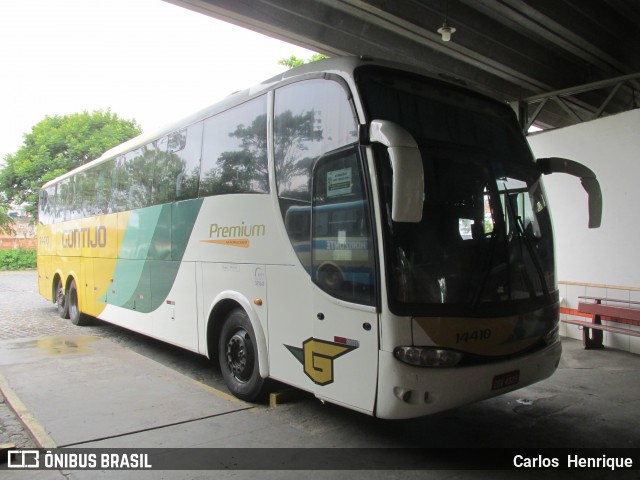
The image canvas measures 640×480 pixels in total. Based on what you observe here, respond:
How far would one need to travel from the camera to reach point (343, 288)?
3797 mm

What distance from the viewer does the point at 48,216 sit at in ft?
41.0

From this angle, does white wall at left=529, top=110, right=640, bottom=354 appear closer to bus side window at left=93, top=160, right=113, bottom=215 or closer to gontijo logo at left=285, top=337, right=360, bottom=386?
gontijo logo at left=285, top=337, right=360, bottom=386

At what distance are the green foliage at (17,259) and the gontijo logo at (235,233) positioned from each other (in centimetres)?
3575

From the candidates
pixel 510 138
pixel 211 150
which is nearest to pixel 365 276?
pixel 510 138

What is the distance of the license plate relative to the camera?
3.74 metres

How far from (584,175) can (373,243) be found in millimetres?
2764

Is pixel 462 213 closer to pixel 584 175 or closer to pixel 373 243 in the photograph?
pixel 373 243

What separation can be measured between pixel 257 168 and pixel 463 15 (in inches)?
221

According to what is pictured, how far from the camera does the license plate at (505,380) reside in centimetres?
374

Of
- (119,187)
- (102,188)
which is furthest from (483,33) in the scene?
(102,188)

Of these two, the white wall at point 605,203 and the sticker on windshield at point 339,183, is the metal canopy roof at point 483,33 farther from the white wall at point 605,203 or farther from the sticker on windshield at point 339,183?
the sticker on windshield at point 339,183

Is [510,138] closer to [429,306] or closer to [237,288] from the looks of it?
[429,306]

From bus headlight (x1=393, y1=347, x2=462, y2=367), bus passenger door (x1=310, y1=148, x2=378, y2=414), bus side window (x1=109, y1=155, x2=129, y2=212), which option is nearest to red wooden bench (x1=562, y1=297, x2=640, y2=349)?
bus headlight (x1=393, y1=347, x2=462, y2=367)

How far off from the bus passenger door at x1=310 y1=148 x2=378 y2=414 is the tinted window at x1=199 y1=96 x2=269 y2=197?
1.00 m
